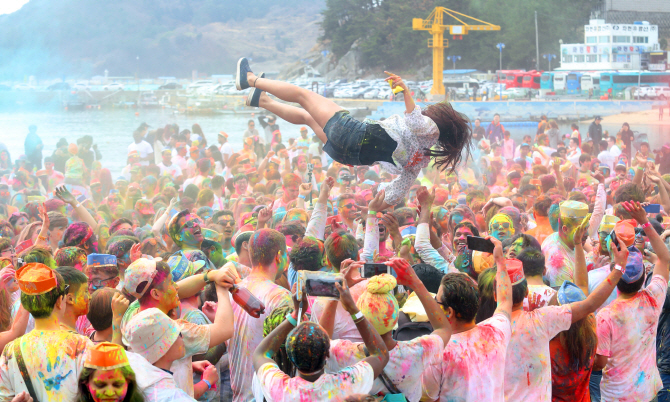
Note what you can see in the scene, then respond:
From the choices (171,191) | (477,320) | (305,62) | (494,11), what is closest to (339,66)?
(305,62)

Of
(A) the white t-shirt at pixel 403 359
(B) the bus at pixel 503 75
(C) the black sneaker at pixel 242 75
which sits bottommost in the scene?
(A) the white t-shirt at pixel 403 359

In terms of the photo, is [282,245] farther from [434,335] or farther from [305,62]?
[305,62]

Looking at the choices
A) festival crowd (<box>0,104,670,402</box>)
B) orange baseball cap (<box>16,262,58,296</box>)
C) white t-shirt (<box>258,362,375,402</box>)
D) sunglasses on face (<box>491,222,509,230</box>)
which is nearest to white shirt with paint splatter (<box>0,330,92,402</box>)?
festival crowd (<box>0,104,670,402</box>)

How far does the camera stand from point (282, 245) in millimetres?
3893

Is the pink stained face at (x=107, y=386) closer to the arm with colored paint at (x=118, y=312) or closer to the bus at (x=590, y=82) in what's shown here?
the arm with colored paint at (x=118, y=312)

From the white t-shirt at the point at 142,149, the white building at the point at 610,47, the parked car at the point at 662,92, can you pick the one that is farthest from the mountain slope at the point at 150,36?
the parked car at the point at 662,92

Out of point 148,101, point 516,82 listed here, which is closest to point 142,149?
point 516,82

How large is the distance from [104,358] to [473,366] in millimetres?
1656

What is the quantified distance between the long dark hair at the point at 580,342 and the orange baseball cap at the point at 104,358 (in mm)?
2271

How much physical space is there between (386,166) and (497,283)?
187 cm

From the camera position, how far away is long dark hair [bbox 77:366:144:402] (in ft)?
8.14

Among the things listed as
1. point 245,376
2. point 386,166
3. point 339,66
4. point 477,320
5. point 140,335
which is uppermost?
point 339,66

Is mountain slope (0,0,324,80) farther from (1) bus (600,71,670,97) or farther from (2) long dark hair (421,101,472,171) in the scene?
(2) long dark hair (421,101,472,171)

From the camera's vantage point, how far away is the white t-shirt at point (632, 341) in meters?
3.66
